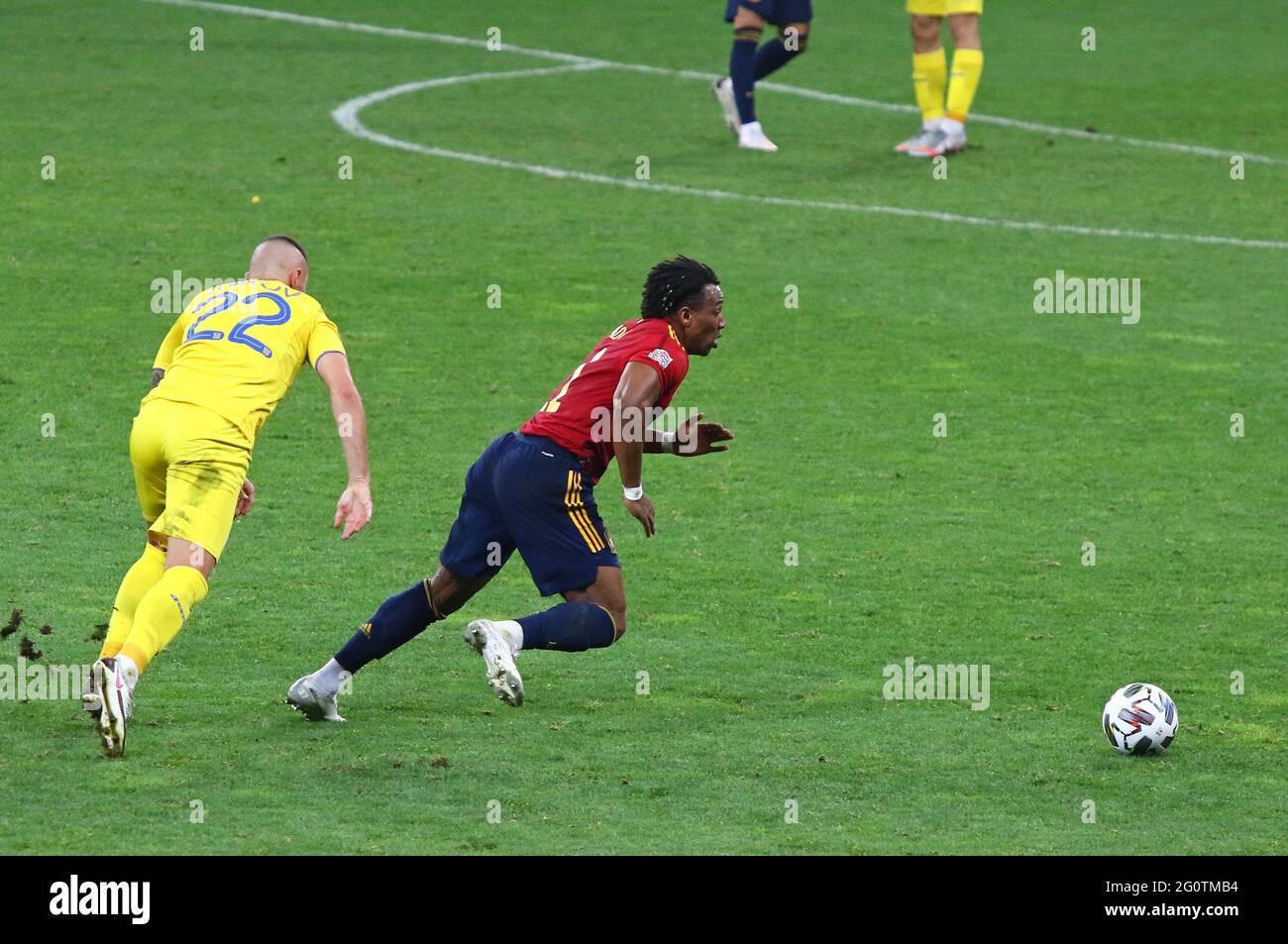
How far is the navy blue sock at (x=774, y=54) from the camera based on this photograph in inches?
735

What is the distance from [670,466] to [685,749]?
4.89 m

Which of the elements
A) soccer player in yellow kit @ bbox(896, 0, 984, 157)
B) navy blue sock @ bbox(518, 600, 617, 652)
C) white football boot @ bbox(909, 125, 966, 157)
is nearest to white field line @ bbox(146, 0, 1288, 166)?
white football boot @ bbox(909, 125, 966, 157)

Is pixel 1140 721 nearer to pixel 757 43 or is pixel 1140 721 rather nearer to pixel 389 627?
pixel 389 627

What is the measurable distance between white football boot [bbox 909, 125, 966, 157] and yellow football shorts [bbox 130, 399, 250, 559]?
13.2 meters

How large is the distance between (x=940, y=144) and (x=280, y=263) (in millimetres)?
12777

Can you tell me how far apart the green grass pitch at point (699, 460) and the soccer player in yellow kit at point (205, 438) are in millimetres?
430

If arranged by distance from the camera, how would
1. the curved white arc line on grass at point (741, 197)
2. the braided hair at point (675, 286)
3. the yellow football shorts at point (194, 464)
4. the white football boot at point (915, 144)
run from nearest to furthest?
the yellow football shorts at point (194, 464), the braided hair at point (675, 286), the curved white arc line on grass at point (741, 197), the white football boot at point (915, 144)

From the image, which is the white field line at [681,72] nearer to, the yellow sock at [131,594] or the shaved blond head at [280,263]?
the shaved blond head at [280,263]

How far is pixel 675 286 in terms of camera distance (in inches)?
317

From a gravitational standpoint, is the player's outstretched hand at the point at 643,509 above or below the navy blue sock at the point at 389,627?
above

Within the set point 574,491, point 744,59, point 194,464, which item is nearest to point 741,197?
point 744,59

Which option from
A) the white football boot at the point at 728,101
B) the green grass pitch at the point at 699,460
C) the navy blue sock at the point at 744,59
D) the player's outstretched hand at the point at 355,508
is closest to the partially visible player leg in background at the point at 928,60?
the green grass pitch at the point at 699,460

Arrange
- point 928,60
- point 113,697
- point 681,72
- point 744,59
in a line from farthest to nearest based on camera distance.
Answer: point 681,72, point 928,60, point 744,59, point 113,697

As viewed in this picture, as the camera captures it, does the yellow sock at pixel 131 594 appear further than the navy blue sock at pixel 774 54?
No
